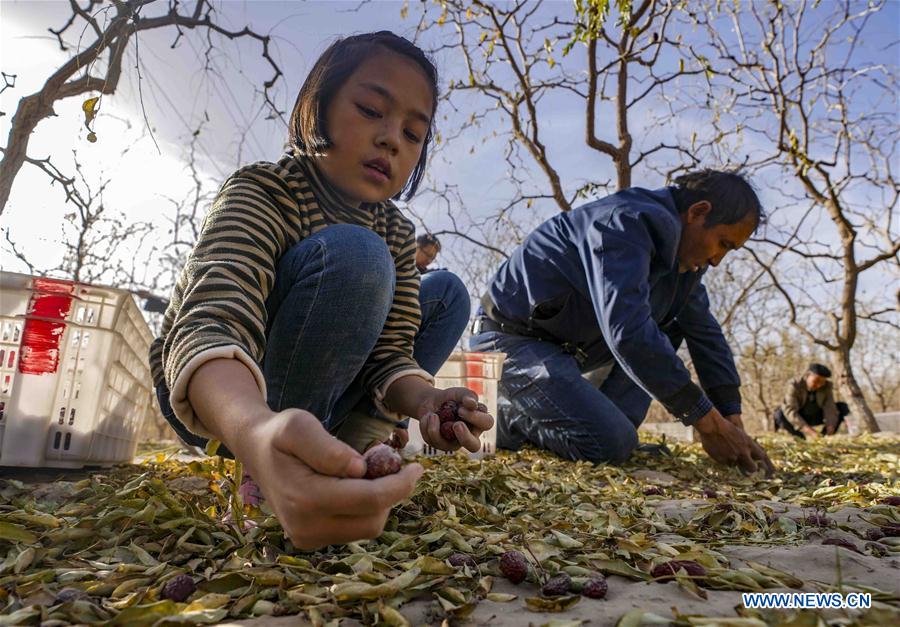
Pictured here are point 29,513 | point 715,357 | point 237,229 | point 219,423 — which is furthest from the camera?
point 715,357

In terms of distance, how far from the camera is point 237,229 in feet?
3.89

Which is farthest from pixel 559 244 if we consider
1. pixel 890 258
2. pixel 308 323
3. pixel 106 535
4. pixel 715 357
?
pixel 890 258

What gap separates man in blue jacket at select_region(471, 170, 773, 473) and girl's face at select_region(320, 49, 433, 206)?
139cm

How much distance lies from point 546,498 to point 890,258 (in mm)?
6482

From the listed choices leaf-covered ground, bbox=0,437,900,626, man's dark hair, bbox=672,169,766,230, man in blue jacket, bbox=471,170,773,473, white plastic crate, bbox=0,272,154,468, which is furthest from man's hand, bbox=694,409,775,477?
white plastic crate, bbox=0,272,154,468

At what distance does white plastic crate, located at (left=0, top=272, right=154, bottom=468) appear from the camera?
1869mm

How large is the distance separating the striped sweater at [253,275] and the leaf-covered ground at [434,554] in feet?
0.91

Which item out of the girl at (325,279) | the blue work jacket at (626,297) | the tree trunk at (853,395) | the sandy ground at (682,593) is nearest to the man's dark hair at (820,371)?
the tree trunk at (853,395)

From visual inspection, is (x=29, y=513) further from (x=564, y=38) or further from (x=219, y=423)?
(x=564, y=38)

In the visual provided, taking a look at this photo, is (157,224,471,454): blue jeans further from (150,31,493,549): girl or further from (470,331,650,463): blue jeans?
(470,331,650,463): blue jeans

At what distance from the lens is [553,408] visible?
304 centimetres

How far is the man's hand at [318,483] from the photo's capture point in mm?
701

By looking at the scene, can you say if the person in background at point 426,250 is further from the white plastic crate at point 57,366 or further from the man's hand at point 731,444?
the white plastic crate at point 57,366

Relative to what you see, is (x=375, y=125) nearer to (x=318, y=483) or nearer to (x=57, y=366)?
(x=318, y=483)
